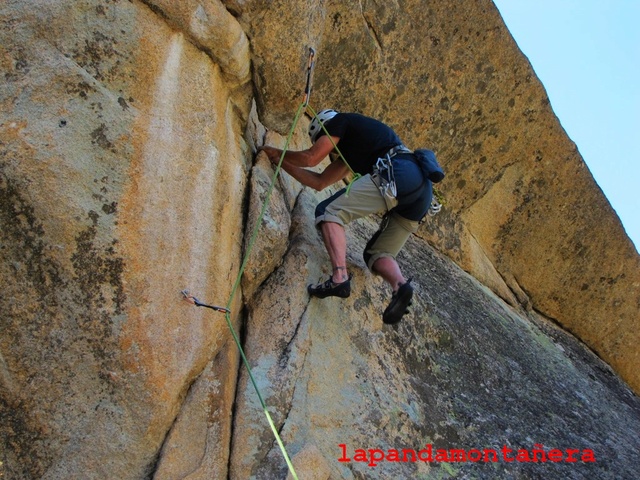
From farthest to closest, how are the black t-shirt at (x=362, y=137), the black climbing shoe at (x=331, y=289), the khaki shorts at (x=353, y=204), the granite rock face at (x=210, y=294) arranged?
the black t-shirt at (x=362, y=137), the khaki shorts at (x=353, y=204), the black climbing shoe at (x=331, y=289), the granite rock face at (x=210, y=294)

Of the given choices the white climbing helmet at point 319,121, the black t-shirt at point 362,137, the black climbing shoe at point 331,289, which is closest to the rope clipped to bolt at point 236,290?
the white climbing helmet at point 319,121

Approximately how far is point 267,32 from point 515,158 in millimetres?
4308

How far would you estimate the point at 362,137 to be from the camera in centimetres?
567

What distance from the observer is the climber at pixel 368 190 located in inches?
207

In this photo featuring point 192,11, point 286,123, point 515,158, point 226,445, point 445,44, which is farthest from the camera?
point 515,158

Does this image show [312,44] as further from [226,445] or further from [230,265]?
[226,445]

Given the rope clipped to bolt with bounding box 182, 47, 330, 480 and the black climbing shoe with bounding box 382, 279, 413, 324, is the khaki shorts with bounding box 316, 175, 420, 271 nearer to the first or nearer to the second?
the rope clipped to bolt with bounding box 182, 47, 330, 480

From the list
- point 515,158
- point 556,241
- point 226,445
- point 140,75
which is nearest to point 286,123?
point 140,75

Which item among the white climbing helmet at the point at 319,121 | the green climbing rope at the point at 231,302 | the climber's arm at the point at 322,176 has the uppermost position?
the white climbing helmet at the point at 319,121

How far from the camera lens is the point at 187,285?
4.36 meters

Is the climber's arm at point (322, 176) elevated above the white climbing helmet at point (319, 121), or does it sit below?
below

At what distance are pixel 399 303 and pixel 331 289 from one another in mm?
483

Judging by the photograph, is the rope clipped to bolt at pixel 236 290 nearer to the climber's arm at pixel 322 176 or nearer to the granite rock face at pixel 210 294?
the granite rock face at pixel 210 294

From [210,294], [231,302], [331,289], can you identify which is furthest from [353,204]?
[210,294]
